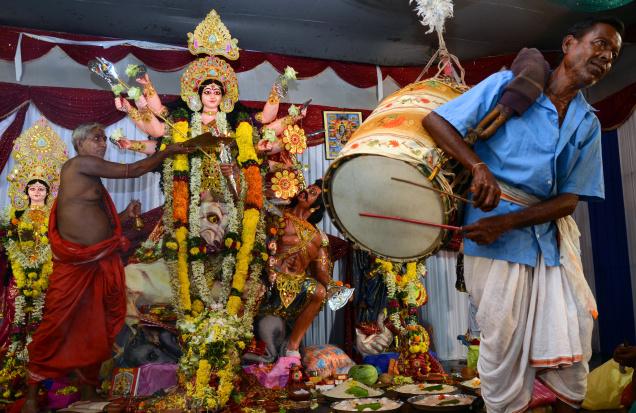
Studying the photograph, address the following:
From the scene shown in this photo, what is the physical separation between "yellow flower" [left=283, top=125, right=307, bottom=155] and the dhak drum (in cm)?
344

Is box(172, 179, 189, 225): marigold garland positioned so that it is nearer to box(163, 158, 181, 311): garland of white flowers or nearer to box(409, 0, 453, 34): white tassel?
box(163, 158, 181, 311): garland of white flowers

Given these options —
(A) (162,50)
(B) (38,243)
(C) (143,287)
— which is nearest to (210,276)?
(C) (143,287)

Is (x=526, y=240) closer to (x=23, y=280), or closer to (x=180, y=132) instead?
(x=180, y=132)

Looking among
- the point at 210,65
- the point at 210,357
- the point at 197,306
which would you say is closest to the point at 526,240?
the point at 210,357

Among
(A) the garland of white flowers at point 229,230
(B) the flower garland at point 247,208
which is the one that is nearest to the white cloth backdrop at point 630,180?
(B) the flower garland at point 247,208

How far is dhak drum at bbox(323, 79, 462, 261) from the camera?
1.84 meters

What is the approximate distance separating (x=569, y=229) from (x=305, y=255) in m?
3.73

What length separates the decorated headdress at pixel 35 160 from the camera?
5.01 m

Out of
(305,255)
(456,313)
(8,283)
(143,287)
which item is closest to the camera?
(8,283)

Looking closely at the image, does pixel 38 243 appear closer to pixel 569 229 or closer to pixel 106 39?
pixel 106 39

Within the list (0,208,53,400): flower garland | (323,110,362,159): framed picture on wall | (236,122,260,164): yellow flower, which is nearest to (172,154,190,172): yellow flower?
(236,122,260,164): yellow flower

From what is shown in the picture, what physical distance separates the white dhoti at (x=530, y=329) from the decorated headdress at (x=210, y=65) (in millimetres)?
3948

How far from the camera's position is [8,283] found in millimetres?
4746

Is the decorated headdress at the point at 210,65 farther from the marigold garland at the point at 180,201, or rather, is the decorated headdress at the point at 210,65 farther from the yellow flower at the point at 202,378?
the yellow flower at the point at 202,378
